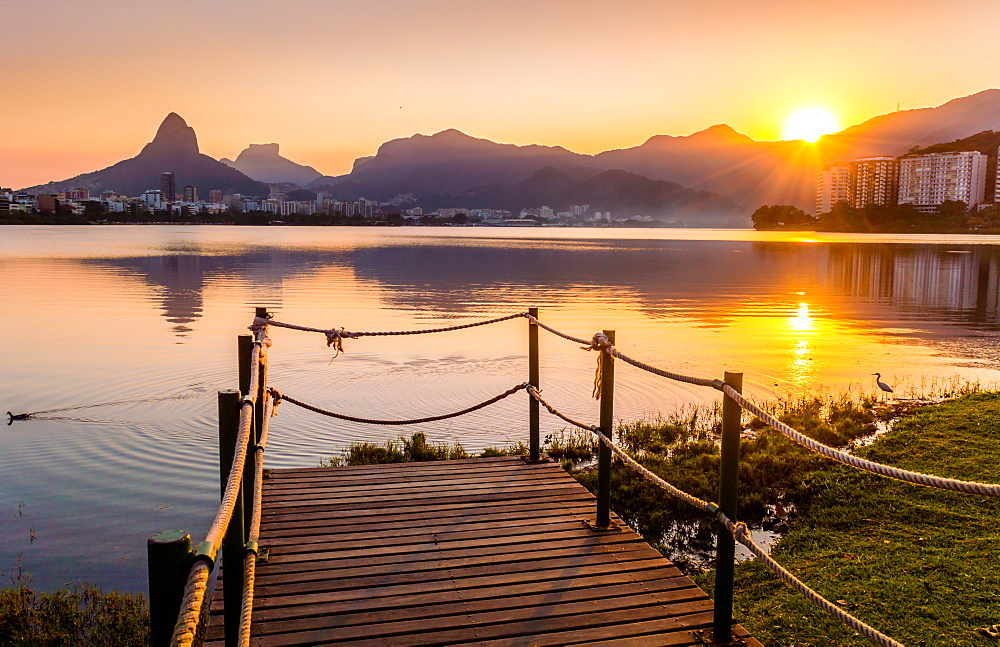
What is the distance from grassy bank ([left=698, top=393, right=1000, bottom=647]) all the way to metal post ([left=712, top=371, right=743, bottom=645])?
1.14 meters

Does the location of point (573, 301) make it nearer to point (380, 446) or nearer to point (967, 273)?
point (380, 446)

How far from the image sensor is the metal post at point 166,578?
2.31 meters

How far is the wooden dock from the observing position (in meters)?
4.65

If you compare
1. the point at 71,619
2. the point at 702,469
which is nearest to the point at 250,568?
the point at 71,619

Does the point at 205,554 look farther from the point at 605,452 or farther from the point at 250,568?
the point at 605,452

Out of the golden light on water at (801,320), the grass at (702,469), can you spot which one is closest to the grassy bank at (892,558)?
the grass at (702,469)

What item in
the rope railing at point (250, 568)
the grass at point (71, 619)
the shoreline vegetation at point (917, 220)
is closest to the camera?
the rope railing at point (250, 568)

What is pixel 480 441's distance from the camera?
471 inches

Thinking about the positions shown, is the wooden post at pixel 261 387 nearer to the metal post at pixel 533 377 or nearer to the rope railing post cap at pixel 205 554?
the metal post at pixel 533 377

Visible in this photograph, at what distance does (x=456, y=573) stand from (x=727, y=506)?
6.48 feet

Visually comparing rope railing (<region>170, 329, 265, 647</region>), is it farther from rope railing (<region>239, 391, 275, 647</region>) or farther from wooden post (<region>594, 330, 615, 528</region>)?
wooden post (<region>594, 330, 615, 528</region>)

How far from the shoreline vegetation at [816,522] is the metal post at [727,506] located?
3.74ft

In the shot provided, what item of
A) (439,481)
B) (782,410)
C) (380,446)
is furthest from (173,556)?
(782,410)

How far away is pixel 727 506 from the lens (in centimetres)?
456
